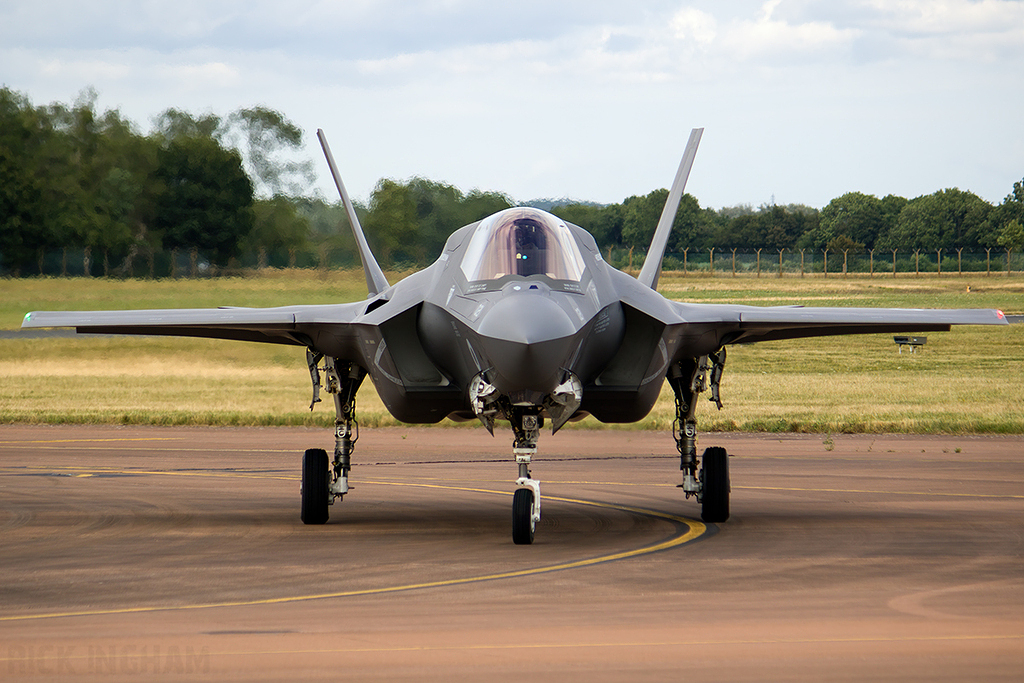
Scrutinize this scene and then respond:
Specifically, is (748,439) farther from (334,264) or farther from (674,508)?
(334,264)

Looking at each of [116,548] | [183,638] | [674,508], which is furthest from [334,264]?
[183,638]

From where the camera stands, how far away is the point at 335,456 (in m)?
13.4

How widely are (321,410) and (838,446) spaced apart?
42.5ft

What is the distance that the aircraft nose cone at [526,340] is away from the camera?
9.85 metres

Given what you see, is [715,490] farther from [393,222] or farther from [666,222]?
[393,222]

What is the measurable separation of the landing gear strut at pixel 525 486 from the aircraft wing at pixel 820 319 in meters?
2.21

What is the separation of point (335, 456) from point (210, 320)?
2023 millimetres

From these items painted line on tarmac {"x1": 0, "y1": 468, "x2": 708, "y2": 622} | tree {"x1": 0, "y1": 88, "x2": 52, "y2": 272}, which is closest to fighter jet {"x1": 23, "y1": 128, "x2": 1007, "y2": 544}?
painted line on tarmac {"x1": 0, "y1": 468, "x2": 708, "y2": 622}

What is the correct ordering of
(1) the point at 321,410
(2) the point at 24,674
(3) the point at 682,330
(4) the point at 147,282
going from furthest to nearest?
1. (4) the point at 147,282
2. (1) the point at 321,410
3. (3) the point at 682,330
4. (2) the point at 24,674

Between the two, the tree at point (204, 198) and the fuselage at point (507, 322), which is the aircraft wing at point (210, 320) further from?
the tree at point (204, 198)

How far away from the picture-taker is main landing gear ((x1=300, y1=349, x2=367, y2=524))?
1280 centimetres

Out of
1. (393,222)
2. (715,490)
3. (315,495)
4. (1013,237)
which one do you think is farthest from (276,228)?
(1013,237)

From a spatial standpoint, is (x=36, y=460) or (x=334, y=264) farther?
(x=334, y=264)

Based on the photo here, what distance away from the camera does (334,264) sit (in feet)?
97.3
